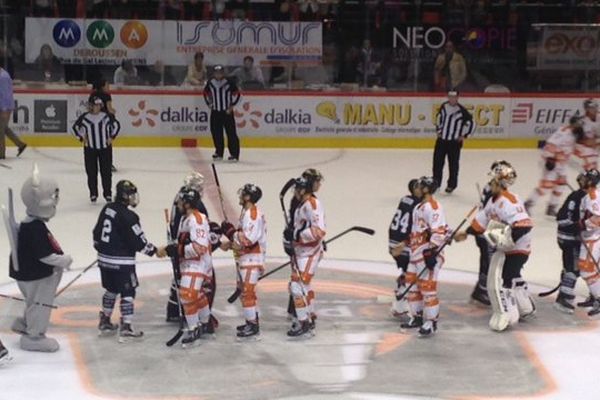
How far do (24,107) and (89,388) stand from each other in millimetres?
9878

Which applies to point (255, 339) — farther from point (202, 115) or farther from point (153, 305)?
point (202, 115)

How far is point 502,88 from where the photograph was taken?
1875 centimetres

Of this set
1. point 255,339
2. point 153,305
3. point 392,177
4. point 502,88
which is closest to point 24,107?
point 392,177

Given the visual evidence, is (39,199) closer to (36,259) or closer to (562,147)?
(36,259)

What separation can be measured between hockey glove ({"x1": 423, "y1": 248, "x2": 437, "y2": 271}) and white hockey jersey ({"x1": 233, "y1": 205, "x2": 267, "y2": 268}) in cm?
109

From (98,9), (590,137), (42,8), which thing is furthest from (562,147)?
(42,8)

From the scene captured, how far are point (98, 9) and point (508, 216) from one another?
33.7 ft

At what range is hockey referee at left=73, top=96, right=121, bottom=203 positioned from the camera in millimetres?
13797

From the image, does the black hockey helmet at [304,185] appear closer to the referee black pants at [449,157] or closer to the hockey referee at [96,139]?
the hockey referee at [96,139]

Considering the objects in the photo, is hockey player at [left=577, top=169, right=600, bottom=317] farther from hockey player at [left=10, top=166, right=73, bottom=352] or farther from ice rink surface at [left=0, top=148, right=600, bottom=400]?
hockey player at [left=10, top=166, right=73, bottom=352]

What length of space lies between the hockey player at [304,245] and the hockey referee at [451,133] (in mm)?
5692

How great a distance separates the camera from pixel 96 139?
13.9m

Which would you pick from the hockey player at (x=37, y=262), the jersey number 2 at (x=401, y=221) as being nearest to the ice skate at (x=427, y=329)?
the jersey number 2 at (x=401, y=221)

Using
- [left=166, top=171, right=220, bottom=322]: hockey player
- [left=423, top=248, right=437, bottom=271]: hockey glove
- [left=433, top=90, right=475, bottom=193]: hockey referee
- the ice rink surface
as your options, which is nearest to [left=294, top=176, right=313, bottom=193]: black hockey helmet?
[left=166, top=171, right=220, bottom=322]: hockey player
